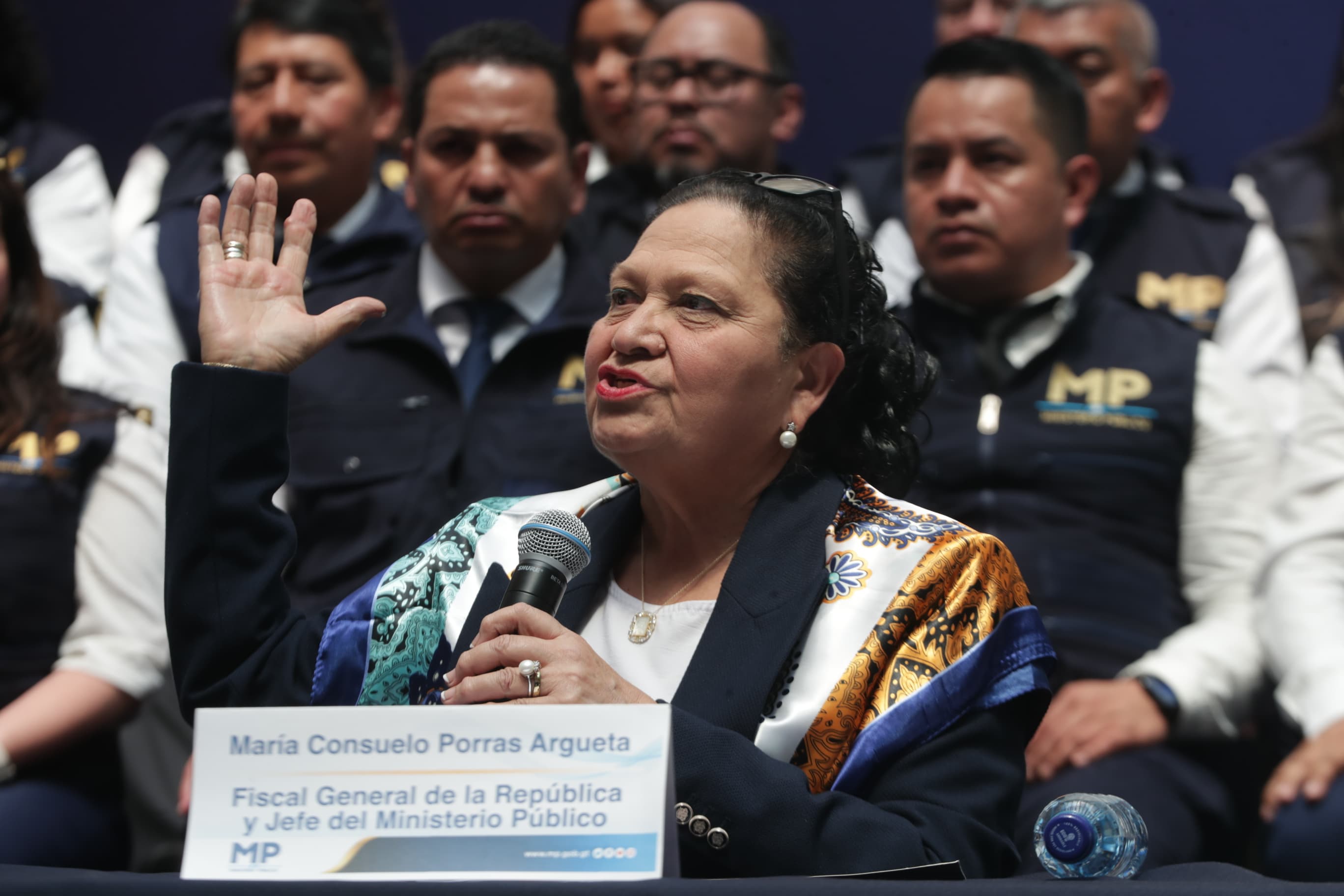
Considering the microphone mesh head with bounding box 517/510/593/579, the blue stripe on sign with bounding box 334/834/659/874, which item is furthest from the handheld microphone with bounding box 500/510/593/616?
the blue stripe on sign with bounding box 334/834/659/874

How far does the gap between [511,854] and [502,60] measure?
2.24 metres

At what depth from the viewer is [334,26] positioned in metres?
3.69

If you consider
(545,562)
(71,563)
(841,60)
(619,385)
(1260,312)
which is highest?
(841,60)

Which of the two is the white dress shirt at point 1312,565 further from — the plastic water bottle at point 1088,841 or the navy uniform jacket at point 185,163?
the navy uniform jacket at point 185,163

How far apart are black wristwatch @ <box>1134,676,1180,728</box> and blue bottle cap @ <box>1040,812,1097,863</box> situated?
1.19m

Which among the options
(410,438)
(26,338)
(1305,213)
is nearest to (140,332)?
(26,338)

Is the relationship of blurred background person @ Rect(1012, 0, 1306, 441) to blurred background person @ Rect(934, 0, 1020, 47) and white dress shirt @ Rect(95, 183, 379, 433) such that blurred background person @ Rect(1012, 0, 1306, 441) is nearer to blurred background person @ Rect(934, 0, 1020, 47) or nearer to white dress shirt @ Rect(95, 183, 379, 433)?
blurred background person @ Rect(934, 0, 1020, 47)

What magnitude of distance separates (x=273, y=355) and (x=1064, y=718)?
4.70 feet

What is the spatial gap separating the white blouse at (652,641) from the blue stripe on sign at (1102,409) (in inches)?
47.8

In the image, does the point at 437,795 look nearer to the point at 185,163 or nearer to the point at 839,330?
the point at 839,330

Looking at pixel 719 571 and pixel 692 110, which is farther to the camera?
pixel 692 110

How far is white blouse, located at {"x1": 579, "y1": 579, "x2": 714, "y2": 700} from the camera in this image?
1888 millimetres

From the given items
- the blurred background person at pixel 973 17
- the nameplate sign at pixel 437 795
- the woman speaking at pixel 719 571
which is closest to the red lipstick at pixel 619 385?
the woman speaking at pixel 719 571

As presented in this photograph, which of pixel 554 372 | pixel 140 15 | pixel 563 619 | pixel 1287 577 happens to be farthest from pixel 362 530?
pixel 140 15
